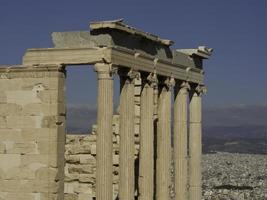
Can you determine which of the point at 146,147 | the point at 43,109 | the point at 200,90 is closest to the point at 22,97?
the point at 43,109

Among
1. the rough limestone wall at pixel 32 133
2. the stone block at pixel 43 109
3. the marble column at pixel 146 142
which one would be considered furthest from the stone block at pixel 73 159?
the stone block at pixel 43 109

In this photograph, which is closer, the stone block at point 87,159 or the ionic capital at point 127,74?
the ionic capital at point 127,74

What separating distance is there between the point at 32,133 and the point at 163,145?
6.13 meters

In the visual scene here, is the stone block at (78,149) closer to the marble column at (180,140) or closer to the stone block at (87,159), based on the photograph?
the stone block at (87,159)

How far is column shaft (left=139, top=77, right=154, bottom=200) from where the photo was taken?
2720 cm

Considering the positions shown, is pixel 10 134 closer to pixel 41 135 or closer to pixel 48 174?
pixel 41 135

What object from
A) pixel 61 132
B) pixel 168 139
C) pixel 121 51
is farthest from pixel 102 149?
pixel 168 139

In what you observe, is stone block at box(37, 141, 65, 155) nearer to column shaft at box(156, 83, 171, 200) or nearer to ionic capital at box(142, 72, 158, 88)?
ionic capital at box(142, 72, 158, 88)

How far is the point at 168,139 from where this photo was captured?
95.6 feet

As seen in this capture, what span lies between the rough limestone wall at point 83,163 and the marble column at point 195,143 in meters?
2.38

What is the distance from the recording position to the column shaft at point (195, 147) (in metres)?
31.7

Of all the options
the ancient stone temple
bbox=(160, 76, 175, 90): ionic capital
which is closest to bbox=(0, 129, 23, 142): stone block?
the ancient stone temple

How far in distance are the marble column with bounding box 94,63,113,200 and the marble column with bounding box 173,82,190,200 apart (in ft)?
20.8

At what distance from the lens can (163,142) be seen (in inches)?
1137
